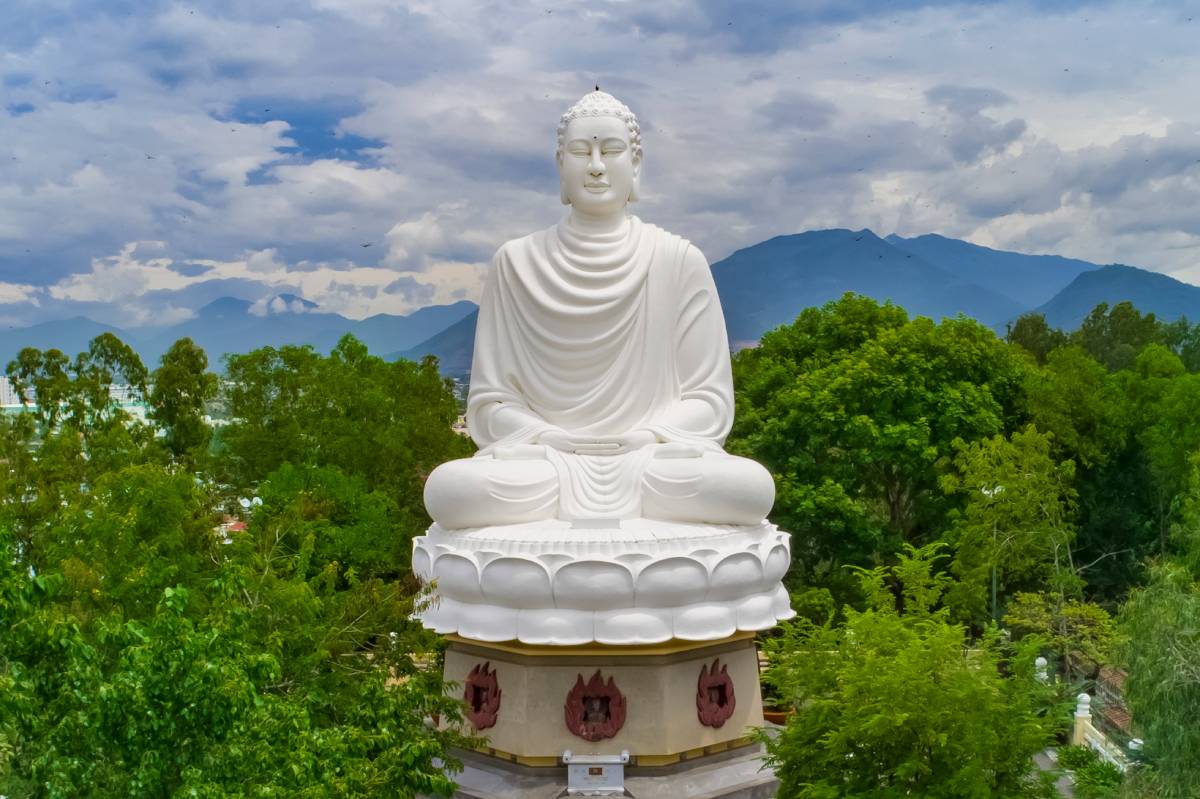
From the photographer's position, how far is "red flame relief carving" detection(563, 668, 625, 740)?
908cm

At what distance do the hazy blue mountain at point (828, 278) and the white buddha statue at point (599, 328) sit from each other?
59.5 metres

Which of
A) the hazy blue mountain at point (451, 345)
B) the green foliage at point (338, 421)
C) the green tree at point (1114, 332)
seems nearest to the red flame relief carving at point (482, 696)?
the green foliage at point (338, 421)

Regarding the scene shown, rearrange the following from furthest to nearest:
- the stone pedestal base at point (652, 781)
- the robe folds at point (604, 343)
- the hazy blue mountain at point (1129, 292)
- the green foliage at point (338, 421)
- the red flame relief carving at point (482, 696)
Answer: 1. the hazy blue mountain at point (1129, 292)
2. the green foliage at point (338, 421)
3. the robe folds at point (604, 343)
4. the red flame relief carving at point (482, 696)
5. the stone pedestal base at point (652, 781)

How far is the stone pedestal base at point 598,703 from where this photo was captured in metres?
9.10

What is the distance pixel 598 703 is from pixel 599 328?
3.61 m

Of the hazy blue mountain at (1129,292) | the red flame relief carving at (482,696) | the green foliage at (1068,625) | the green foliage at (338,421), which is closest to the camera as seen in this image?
the red flame relief carving at (482,696)

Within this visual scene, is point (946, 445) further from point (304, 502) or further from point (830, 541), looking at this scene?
point (304, 502)

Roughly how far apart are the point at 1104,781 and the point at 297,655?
6.49 meters

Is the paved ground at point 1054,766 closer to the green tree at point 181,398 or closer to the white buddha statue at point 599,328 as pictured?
the white buddha statue at point 599,328

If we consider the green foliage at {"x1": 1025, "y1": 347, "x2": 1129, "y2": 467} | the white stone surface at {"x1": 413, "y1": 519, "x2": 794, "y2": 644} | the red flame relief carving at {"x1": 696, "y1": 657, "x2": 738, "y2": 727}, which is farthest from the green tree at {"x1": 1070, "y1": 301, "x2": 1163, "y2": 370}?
the white stone surface at {"x1": 413, "y1": 519, "x2": 794, "y2": 644}

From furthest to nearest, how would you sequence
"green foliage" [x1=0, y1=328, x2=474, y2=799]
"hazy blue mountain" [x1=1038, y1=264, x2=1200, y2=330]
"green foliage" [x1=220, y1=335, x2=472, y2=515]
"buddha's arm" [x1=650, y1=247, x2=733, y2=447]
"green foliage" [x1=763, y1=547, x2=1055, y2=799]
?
"hazy blue mountain" [x1=1038, y1=264, x2=1200, y2=330]
"green foliage" [x1=220, y1=335, x2=472, y2=515]
"buddha's arm" [x1=650, y1=247, x2=733, y2=447]
"green foliage" [x1=763, y1=547, x2=1055, y2=799]
"green foliage" [x1=0, y1=328, x2=474, y2=799]

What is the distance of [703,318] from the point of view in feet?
37.0

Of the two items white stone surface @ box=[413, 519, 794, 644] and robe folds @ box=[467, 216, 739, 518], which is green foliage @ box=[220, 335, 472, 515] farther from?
white stone surface @ box=[413, 519, 794, 644]

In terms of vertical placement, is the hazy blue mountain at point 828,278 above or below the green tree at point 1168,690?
above
